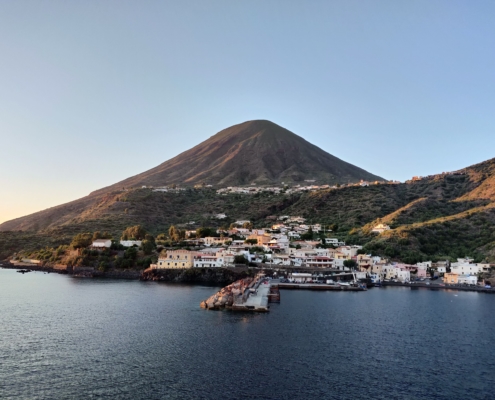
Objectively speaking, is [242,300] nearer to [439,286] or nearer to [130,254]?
[439,286]

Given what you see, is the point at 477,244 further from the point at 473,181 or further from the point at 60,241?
the point at 60,241

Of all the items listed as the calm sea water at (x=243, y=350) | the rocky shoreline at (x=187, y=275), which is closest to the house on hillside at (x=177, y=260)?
the rocky shoreline at (x=187, y=275)

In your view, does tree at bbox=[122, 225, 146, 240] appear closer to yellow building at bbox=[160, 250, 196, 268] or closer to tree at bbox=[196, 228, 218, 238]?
tree at bbox=[196, 228, 218, 238]

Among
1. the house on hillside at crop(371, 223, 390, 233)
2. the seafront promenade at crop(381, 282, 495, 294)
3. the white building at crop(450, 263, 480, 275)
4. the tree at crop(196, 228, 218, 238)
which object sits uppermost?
the house on hillside at crop(371, 223, 390, 233)

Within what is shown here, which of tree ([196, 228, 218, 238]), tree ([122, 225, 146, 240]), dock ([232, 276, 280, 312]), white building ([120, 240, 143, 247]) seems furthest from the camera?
tree ([196, 228, 218, 238])

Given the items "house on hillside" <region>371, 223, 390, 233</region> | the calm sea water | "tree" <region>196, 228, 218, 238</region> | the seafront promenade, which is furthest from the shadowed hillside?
the calm sea water

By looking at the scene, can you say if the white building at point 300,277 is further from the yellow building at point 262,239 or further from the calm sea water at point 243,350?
the yellow building at point 262,239

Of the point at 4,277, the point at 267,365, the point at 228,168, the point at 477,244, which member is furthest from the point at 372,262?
the point at 228,168

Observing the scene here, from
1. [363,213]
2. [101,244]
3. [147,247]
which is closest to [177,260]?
[147,247]
